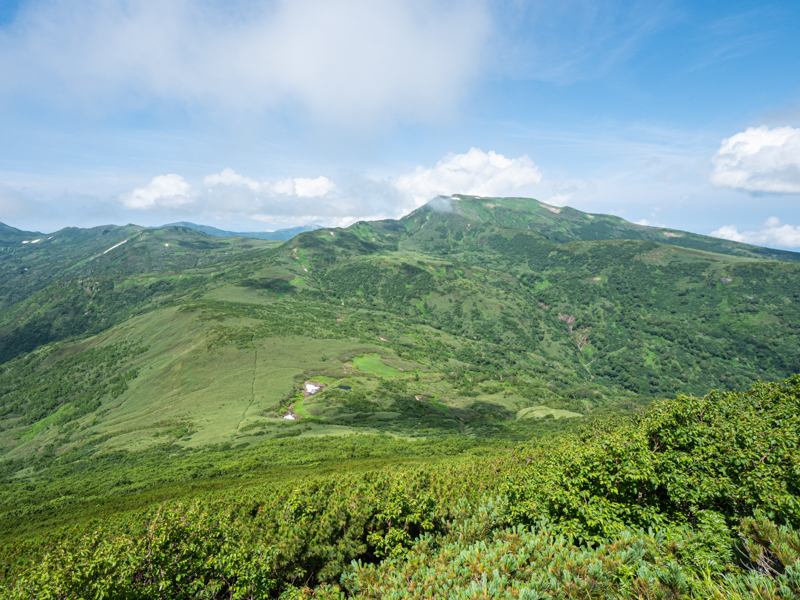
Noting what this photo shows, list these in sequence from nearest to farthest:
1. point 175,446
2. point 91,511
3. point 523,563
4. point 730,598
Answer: point 730,598 < point 523,563 < point 91,511 < point 175,446

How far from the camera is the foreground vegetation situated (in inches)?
500

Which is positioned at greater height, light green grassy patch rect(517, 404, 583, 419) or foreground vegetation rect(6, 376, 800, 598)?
foreground vegetation rect(6, 376, 800, 598)

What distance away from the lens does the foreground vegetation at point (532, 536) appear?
1270 centimetres

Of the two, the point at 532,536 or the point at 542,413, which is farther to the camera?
the point at 542,413

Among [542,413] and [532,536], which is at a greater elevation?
[532,536]

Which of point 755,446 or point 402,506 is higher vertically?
point 755,446

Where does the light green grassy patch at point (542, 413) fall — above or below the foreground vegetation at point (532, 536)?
below

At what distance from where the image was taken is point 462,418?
579ft

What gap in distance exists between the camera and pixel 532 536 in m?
18.2

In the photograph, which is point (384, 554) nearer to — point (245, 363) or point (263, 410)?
point (263, 410)

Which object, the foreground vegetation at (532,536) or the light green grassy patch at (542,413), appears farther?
the light green grassy patch at (542,413)

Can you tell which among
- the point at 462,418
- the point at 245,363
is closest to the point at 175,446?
the point at 245,363

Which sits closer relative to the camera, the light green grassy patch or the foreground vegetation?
the foreground vegetation

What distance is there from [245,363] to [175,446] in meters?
71.2
